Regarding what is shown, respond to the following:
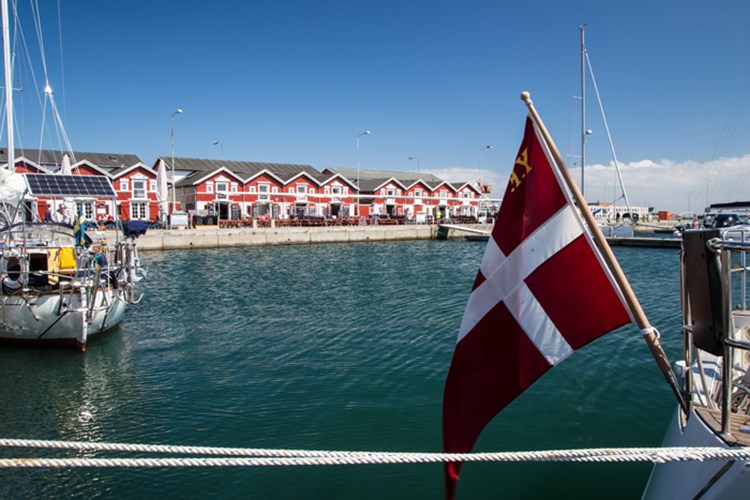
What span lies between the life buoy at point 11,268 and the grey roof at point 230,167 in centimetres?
4806

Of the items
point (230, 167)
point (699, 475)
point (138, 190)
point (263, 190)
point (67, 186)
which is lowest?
point (699, 475)

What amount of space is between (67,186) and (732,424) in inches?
750

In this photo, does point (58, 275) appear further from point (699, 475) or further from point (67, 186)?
point (699, 475)

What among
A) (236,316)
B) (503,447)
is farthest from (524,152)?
(236,316)

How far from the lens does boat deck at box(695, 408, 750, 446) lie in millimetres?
4035

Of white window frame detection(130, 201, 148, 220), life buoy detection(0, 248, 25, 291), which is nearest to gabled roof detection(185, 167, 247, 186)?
white window frame detection(130, 201, 148, 220)

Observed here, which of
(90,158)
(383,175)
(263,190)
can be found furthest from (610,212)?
(90,158)

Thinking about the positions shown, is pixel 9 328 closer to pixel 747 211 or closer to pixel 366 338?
pixel 366 338

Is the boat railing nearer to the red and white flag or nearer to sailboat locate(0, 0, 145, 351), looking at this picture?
the red and white flag

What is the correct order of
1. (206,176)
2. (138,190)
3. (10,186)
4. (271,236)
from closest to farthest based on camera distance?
(10,186) → (271,236) → (138,190) → (206,176)

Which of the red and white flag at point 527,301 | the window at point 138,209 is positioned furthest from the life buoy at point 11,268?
the window at point 138,209

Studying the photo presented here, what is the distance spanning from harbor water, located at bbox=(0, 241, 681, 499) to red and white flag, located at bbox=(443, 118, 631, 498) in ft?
11.5

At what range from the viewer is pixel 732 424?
4.39 m

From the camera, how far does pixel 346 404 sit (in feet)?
35.7
